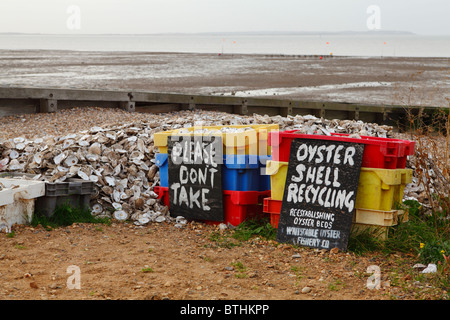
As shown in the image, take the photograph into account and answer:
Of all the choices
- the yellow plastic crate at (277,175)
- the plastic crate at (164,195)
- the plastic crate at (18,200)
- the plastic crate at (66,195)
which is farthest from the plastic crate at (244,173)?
the plastic crate at (18,200)

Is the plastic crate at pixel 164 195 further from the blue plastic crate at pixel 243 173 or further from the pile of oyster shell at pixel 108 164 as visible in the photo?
the blue plastic crate at pixel 243 173

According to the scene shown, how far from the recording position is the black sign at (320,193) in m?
5.92

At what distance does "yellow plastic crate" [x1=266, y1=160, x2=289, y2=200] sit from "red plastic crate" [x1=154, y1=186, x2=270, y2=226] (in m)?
0.37

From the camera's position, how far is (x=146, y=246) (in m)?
5.98

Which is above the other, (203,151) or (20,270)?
(203,151)

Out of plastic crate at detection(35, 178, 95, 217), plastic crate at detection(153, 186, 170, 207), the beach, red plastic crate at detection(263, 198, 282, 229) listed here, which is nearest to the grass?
plastic crate at detection(35, 178, 95, 217)

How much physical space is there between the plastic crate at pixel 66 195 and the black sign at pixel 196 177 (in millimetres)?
970

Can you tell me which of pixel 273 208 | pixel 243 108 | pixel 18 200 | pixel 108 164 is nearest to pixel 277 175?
pixel 273 208

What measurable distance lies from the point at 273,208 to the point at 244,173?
537 mm

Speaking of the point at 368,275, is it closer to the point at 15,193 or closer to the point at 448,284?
the point at 448,284

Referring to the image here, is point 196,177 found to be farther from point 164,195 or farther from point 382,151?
point 382,151

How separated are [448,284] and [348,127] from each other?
454 centimetres
